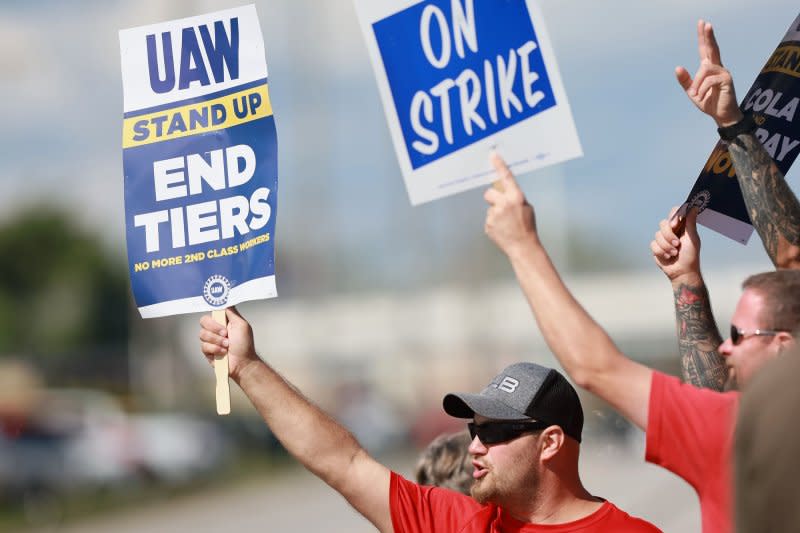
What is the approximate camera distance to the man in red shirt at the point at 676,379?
2.74 m

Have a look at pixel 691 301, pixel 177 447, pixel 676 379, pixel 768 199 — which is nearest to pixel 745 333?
pixel 676 379

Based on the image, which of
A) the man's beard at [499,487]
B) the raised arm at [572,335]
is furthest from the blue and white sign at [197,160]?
the raised arm at [572,335]

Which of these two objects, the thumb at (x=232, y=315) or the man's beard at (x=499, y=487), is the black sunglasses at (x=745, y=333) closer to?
the man's beard at (x=499, y=487)

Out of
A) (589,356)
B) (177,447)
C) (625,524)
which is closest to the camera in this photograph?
(589,356)

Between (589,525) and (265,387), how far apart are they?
3.33 feet

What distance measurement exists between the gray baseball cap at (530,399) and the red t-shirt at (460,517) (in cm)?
26

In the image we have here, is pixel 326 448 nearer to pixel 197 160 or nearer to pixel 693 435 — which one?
pixel 197 160

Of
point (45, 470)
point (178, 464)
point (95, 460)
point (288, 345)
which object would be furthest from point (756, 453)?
point (288, 345)

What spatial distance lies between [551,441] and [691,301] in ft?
1.81

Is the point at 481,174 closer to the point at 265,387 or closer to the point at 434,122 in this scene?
the point at 434,122

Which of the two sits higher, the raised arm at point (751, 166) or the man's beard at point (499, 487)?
the raised arm at point (751, 166)

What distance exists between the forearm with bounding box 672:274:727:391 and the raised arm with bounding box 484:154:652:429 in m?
0.77

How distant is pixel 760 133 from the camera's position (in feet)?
12.6

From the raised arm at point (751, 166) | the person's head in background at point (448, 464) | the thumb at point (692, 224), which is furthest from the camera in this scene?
the person's head in background at point (448, 464)
